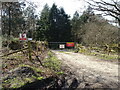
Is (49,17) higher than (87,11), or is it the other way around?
(49,17)

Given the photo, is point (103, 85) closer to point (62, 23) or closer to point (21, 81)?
point (21, 81)

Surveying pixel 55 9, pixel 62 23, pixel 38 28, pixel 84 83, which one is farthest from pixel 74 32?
pixel 84 83

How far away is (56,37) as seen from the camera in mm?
32406

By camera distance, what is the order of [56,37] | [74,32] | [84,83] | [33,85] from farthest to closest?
[74,32] → [56,37] → [84,83] → [33,85]

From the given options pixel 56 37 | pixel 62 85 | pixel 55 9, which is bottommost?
pixel 62 85

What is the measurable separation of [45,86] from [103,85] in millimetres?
1504

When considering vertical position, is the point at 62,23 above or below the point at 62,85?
above

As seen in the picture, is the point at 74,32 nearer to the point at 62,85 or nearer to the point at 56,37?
the point at 56,37

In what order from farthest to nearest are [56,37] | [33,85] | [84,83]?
[56,37], [84,83], [33,85]

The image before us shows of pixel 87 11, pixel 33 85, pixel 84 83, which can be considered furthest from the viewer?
pixel 87 11

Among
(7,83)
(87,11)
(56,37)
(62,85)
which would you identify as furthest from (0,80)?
(56,37)

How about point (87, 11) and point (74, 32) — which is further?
point (74, 32)

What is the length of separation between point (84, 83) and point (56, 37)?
29766mm

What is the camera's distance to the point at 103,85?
2756 millimetres
